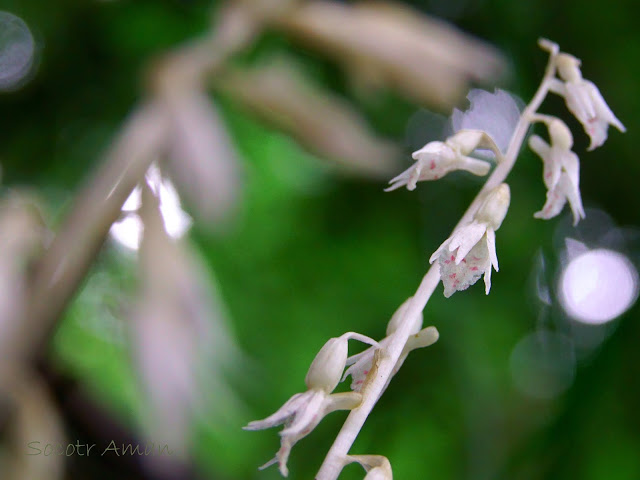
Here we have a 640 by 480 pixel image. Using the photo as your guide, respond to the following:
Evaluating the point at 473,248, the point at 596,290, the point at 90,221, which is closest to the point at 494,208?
the point at 473,248

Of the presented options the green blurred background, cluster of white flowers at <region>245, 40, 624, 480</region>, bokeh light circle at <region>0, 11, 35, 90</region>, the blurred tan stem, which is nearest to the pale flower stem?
cluster of white flowers at <region>245, 40, 624, 480</region>

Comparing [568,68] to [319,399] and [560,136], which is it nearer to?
[560,136]

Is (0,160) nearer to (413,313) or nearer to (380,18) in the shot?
(380,18)

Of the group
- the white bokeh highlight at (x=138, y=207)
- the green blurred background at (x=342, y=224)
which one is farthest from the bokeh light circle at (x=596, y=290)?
the white bokeh highlight at (x=138, y=207)

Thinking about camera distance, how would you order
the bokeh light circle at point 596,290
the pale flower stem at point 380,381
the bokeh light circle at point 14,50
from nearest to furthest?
the pale flower stem at point 380,381 < the bokeh light circle at point 596,290 < the bokeh light circle at point 14,50

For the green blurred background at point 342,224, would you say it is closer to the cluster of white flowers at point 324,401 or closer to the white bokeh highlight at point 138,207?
the white bokeh highlight at point 138,207

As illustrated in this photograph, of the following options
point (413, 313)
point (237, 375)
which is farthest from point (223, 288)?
point (413, 313)

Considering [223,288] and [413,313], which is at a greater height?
[413,313]
